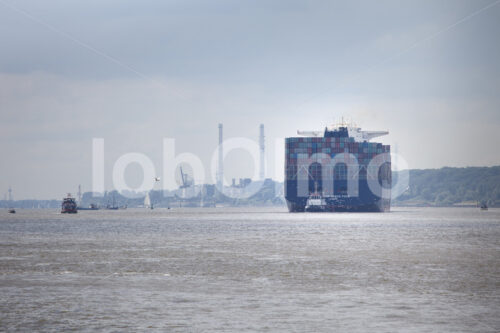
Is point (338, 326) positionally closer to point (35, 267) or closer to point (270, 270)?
point (270, 270)

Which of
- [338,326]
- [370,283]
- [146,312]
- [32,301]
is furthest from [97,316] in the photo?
[370,283]

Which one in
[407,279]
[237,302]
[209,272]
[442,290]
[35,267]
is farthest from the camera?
[35,267]

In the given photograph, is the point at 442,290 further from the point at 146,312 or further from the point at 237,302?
the point at 146,312

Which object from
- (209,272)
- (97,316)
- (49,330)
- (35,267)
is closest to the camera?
(49,330)

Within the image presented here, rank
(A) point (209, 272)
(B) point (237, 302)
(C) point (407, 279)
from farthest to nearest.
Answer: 1. (A) point (209, 272)
2. (C) point (407, 279)
3. (B) point (237, 302)

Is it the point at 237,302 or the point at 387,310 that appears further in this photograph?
the point at 237,302

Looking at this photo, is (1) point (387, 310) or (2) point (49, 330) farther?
(1) point (387, 310)

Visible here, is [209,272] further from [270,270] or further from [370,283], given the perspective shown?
[370,283]

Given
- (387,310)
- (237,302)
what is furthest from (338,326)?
(237,302)

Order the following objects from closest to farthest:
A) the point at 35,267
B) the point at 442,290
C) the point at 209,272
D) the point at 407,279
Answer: the point at 442,290, the point at 407,279, the point at 209,272, the point at 35,267
